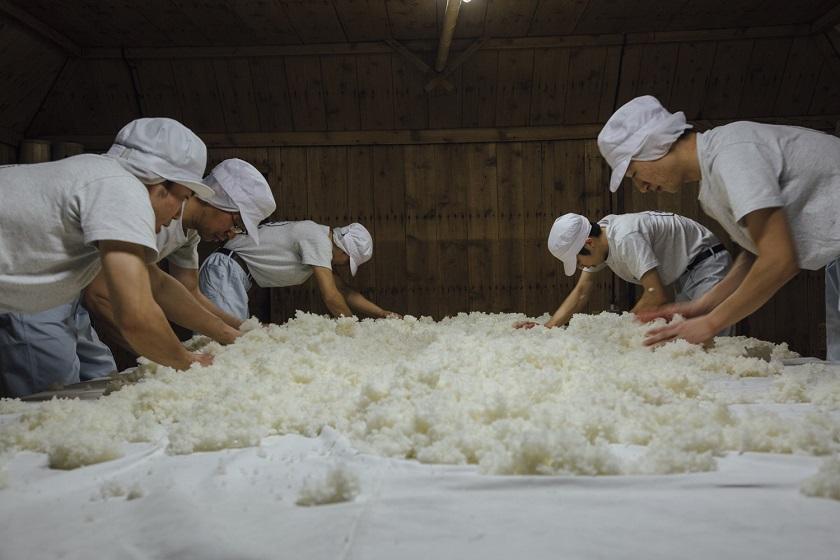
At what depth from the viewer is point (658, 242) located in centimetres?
368

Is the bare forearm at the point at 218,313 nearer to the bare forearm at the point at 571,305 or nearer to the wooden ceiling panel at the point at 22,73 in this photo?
the bare forearm at the point at 571,305

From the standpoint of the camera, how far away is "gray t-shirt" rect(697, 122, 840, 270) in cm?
215

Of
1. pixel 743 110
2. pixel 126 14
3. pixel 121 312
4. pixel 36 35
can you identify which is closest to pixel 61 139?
pixel 36 35

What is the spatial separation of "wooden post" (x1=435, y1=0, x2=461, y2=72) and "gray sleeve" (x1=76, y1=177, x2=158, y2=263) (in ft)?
8.55

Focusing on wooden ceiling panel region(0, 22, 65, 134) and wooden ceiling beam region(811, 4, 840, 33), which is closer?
wooden ceiling panel region(0, 22, 65, 134)

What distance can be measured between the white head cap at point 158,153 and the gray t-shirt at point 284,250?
2.21m

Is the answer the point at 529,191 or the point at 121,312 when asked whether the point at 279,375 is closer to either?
the point at 121,312

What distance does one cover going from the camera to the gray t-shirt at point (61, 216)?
180 centimetres

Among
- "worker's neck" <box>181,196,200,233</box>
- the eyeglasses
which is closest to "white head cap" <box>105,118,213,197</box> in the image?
"worker's neck" <box>181,196,200,233</box>

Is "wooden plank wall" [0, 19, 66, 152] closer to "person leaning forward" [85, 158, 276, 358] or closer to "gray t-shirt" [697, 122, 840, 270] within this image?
"person leaning forward" [85, 158, 276, 358]

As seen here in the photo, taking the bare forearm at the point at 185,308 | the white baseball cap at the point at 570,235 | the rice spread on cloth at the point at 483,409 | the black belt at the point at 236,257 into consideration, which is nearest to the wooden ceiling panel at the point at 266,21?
the black belt at the point at 236,257

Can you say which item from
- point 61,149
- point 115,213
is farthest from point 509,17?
point 115,213

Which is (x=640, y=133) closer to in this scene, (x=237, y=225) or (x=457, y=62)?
(x=237, y=225)

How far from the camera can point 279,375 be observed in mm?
1860
